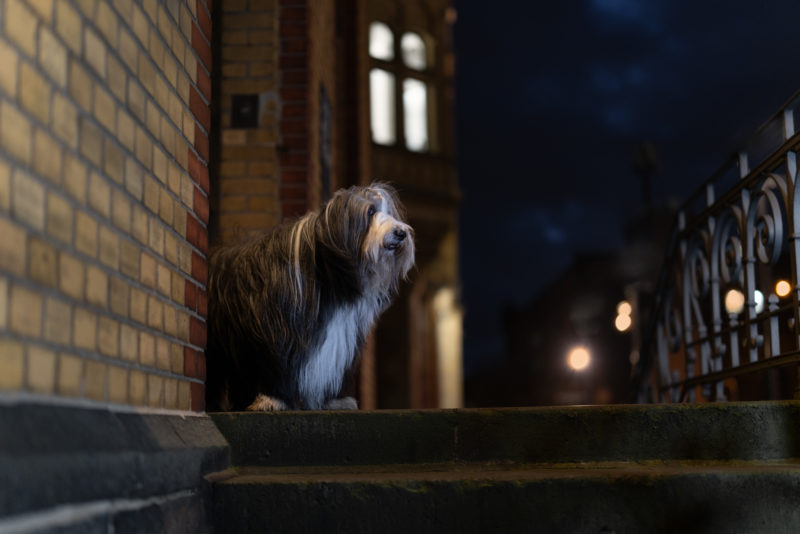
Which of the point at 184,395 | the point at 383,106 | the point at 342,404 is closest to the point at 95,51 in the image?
the point at 184,395

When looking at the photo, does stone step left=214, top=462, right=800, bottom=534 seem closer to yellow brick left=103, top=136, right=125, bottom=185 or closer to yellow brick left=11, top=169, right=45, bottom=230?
yellow brick left=103, top=136, right=125, bottom=185

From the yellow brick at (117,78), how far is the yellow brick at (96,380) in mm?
663

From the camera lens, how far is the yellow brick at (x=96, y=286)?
194 cm

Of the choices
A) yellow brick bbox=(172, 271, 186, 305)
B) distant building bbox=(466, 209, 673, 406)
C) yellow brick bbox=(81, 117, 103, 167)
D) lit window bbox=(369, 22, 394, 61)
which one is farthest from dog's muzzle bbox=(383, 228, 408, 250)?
lit window bbox=(369, 22, 394, 61)

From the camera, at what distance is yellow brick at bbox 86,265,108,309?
1.94 m

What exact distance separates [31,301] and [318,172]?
4507 millimetres

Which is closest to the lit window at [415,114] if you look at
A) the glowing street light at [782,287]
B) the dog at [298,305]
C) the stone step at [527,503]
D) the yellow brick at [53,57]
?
the glowing street light at [782,287]

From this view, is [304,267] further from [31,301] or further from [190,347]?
[31,301]

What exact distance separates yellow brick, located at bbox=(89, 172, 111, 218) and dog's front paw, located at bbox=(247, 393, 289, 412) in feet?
6.07

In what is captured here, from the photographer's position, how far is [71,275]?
1846 mm

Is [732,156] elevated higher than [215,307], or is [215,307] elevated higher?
[732,156]

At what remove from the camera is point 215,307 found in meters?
3.97

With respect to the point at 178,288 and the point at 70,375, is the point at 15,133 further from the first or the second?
the point at 178,288

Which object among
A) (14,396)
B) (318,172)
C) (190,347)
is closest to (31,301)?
(14,396)
